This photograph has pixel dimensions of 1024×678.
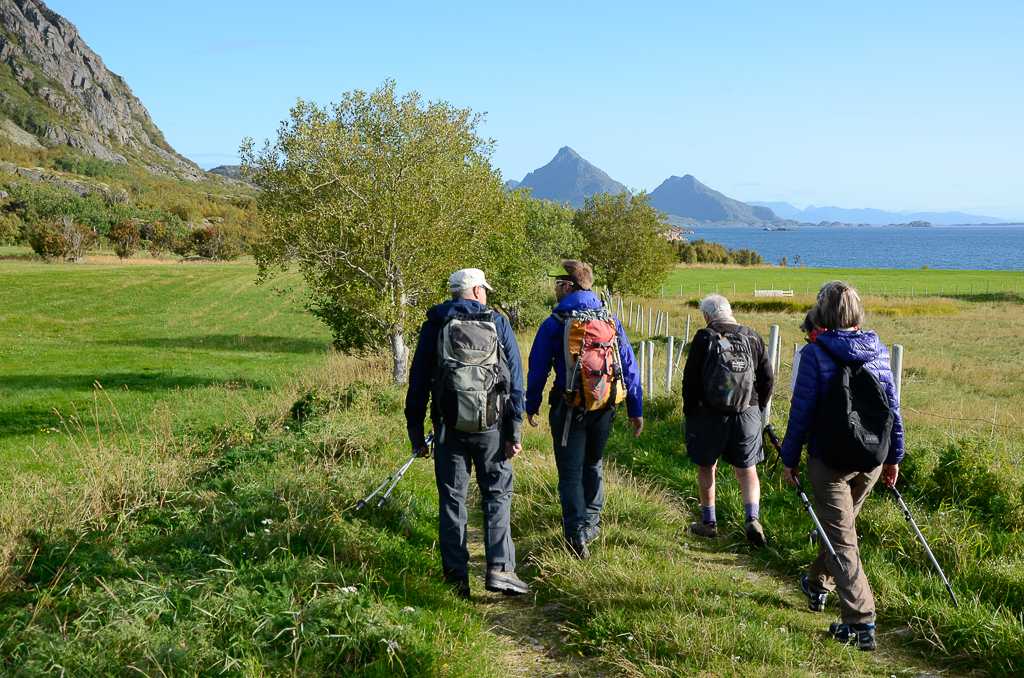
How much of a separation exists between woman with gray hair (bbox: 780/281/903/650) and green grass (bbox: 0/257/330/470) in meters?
6.37

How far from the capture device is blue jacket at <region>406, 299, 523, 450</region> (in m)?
4.60

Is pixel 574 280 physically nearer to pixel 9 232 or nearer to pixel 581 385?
pixel 581 385

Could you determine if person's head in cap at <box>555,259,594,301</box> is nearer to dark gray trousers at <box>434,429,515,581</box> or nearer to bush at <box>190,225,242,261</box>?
dark gray trousers at <box>434,429,515,581</box>

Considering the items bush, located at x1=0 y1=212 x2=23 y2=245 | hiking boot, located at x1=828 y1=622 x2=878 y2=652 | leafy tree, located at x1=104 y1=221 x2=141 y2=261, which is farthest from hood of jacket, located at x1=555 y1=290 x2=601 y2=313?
bush, located at x1=0 y1=212 x2=23 y2=245

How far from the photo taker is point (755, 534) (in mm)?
5434

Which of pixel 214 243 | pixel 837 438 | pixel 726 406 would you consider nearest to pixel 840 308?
pixel 837 438

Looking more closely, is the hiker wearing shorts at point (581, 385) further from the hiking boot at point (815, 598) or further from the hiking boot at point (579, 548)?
the hiking boot at point (815, 598)

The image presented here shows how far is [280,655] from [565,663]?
62.8 inches

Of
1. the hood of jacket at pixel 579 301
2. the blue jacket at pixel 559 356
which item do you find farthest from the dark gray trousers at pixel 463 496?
the hood of jacket at pixel 579 301

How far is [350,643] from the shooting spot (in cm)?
351

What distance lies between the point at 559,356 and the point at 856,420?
2.15 metres

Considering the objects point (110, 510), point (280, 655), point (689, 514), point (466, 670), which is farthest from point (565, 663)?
point (110, 510)

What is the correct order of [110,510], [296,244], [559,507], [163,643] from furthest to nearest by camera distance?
[296,244], [559,507], [110,510], [163,643]

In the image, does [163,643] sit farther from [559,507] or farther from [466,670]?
[559,507]
